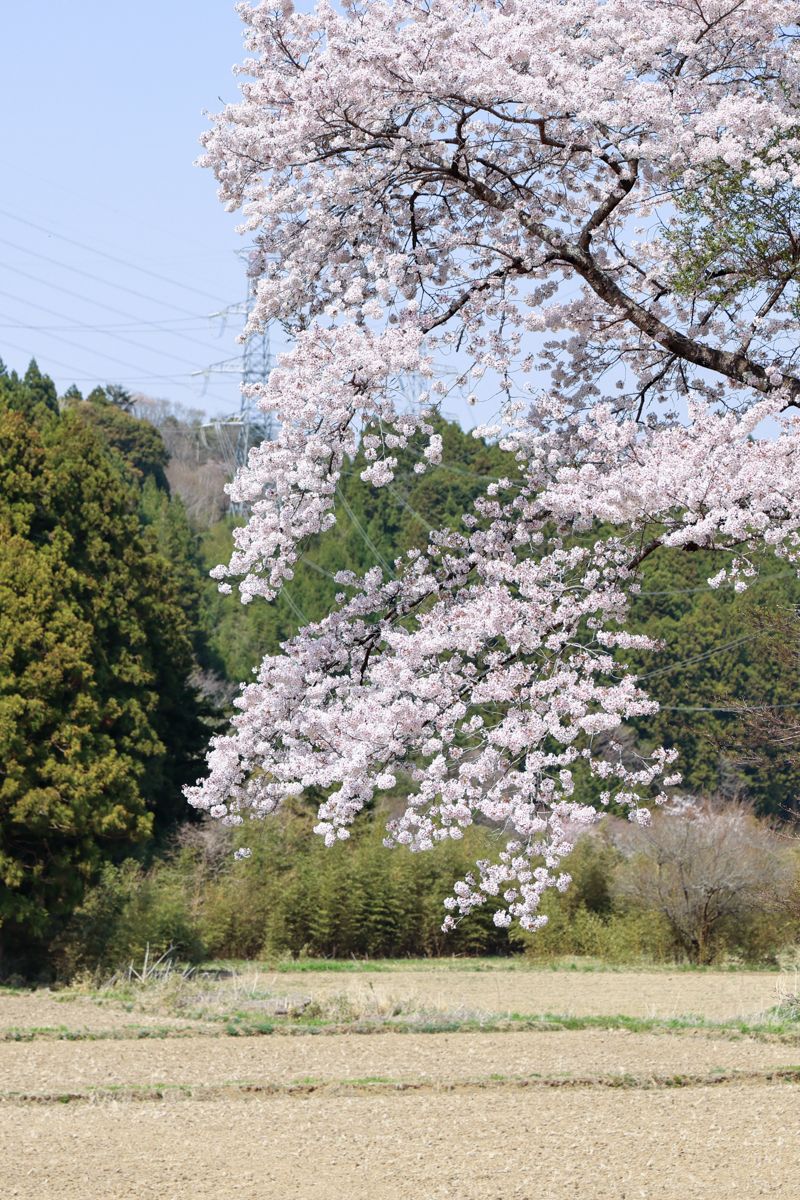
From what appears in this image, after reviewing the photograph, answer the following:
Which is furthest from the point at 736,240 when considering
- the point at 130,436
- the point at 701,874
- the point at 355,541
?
the point at 130,436

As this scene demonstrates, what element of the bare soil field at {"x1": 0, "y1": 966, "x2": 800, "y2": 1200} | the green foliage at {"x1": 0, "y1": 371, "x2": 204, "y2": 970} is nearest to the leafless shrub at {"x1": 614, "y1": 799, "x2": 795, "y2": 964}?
the bare soil field at {"x1": 0, "y1": 966, "x2": 800, "y2": 1200}

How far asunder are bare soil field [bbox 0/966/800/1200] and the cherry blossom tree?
173cm

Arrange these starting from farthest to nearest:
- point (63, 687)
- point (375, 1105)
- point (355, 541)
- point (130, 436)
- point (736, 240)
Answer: point (130, 436) < point (355, 541) < point (63, 687) < point (375, 1105) < point (736, 240)

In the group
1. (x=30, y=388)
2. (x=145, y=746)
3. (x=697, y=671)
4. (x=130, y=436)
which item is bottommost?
(x=145, y=746)

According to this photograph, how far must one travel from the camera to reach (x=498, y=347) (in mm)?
6867

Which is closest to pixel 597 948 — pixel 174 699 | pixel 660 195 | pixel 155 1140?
pixel 174 699

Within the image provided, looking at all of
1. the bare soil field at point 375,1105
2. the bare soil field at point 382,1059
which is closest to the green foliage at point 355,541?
the bare soil field at point 375,1105

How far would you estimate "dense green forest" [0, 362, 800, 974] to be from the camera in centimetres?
1783

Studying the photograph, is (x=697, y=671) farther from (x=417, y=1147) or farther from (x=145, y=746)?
(x=417, y=1147)

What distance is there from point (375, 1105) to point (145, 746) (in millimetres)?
13829

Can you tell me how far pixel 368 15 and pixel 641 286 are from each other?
209 centimetres

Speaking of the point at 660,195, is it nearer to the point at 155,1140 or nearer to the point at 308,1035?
the point at 155,1140

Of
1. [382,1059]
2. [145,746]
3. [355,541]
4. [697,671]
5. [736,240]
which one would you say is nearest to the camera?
[736,240]

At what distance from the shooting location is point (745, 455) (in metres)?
5.50
